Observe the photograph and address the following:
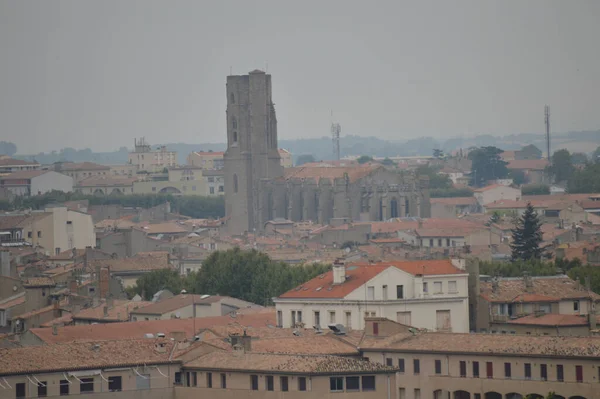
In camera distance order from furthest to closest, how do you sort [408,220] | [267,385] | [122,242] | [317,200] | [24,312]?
1. [317,200]
2. [408,220]
3. [122,242]
4. [24,312]
5. [267,385]

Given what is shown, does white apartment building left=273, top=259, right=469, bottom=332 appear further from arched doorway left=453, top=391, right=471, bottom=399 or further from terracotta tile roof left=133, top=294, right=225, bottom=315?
arched doorway left=453, top=391, right=471, bottom=399

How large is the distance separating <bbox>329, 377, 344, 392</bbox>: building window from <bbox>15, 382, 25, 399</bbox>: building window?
21.4ft

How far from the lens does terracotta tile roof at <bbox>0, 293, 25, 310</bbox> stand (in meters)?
68.8

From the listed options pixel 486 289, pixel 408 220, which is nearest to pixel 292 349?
pixel 486 289

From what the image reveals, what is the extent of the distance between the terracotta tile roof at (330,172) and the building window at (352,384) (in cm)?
12677

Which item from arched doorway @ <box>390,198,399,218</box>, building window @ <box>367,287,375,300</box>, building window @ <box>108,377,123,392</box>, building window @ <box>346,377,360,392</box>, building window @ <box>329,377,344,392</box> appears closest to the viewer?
building window @ <box>329,377,344,392</box>

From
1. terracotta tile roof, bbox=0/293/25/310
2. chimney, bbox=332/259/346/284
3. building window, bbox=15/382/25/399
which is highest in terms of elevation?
chimney, bbox=332/259/346/284

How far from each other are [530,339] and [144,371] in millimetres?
8942

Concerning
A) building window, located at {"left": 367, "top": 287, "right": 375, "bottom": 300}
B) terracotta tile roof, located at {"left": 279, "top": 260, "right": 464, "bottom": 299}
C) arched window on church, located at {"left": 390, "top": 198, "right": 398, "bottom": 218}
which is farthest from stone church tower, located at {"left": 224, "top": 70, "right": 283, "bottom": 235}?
building window, located at {"left": 367, "top": 287, "right": 375, "bottom": 300}

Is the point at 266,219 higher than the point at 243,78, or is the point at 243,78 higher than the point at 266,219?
the point at 243,78

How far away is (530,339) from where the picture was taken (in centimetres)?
4709

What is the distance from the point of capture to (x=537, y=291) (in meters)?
60.8

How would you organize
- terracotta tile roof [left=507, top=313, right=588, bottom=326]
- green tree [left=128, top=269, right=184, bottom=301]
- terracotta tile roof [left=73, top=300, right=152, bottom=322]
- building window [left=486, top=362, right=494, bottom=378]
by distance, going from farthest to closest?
1. green tree [left=128, top=269, right=184, bottom=301]
2. terracotta tile roof [left=73, top=300, right=152, bottom=322]
3. terracotta tile roof [left=507, top=313, right=588, bottom=326]
4. building window [left=486, top=362, right=494, bottom=378]

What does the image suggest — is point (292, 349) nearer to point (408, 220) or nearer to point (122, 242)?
point (122, 242)
